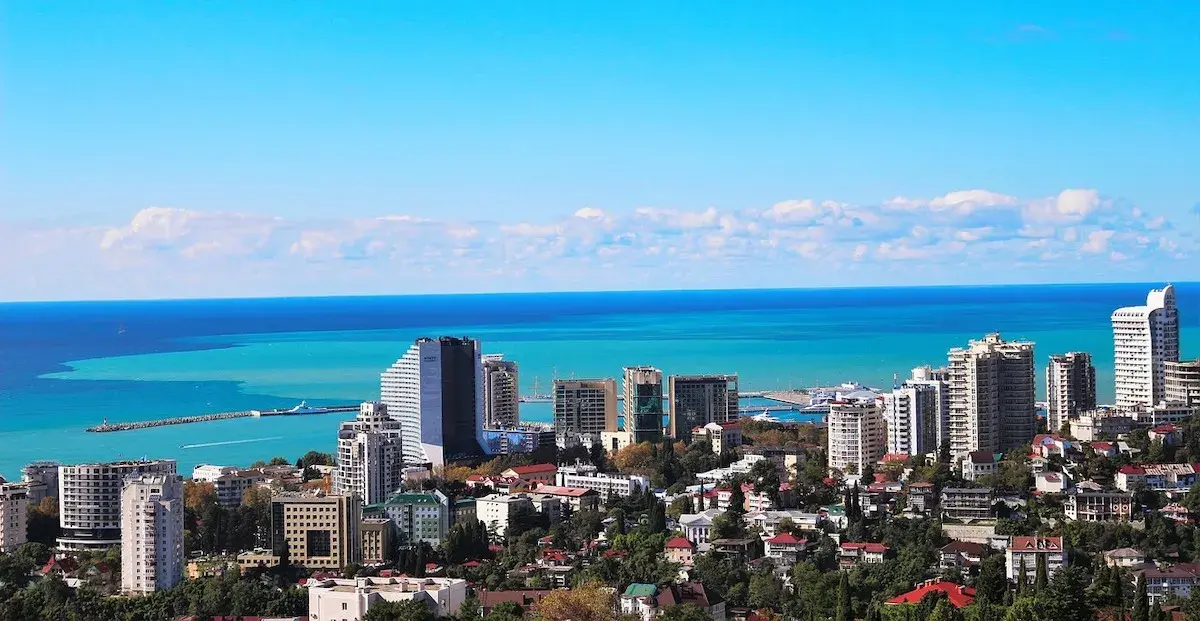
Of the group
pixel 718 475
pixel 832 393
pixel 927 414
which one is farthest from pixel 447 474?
pixel 832 393

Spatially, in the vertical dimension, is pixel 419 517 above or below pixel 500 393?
below

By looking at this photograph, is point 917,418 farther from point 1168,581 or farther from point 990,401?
point 1168,581

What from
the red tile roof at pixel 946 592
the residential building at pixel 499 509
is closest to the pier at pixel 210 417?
the residential building at pixel 499 509

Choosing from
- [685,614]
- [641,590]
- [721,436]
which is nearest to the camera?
[685,614]

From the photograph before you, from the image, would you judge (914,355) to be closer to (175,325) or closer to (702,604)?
(702,604)

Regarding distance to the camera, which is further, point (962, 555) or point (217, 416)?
point (217, 416)

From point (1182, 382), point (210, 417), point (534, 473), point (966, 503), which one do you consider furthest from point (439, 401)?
point (210, 417)

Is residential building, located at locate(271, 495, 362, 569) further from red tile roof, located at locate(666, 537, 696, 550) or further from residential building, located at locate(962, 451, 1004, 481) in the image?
residential building, located at locate(962, 451, 1004, 481)
